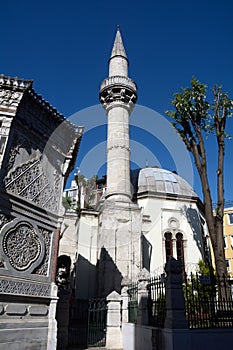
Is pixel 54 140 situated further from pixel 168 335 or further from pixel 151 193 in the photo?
pixel 151 193

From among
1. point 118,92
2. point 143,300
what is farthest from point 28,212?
point 118,92

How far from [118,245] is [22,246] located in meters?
8.24

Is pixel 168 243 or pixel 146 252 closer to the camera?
pixel 146 252

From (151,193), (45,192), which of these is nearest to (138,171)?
(151,193)

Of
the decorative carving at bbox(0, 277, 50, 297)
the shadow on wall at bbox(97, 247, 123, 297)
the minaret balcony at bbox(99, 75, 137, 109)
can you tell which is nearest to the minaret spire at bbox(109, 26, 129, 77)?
the minaret balcony at bbox(99, 75, 137, 109)

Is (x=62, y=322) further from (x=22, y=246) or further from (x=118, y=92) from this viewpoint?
(x=118, y=92)

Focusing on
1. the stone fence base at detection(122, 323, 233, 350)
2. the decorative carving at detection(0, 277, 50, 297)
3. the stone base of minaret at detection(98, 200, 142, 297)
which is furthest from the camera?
the stone base of minaret at detection(98, 200, 142, 297)

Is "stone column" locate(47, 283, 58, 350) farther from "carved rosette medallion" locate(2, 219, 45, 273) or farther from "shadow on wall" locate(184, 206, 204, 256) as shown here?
"shadow on wall" locate(184, 206, 204, 256)

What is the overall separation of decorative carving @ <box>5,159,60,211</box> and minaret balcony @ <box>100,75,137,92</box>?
12.4m

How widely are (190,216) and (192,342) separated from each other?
15076mm

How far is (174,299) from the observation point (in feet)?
19.9

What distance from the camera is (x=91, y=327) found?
Result: 10.5 metres

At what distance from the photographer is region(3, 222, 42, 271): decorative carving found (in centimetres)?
629

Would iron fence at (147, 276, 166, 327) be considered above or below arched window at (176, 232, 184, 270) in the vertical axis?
below
